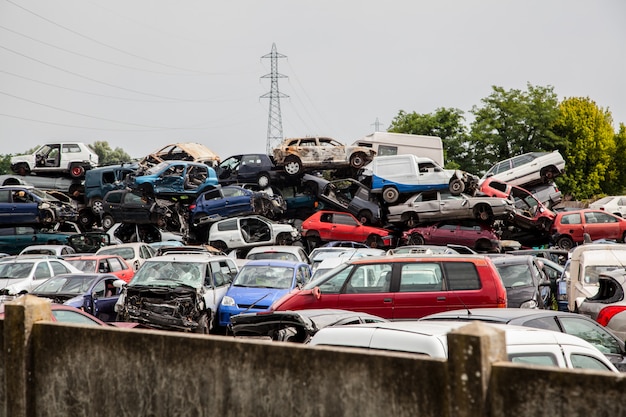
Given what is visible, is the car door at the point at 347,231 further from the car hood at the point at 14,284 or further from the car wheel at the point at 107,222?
the car hood at the point at 14,284

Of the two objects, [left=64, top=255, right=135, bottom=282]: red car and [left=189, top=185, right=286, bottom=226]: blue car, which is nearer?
[left=64, top=255, right=135, bottom=282]: red car

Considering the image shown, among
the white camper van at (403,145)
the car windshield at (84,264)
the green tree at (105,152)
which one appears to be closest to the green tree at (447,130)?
the white camper van at (403,145)

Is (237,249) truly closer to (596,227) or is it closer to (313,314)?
(596,227)

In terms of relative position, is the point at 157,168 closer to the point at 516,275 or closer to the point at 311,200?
the point at 311,200

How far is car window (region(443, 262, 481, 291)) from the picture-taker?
1293 cm

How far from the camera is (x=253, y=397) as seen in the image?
19.8 feet

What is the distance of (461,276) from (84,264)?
40.1ft

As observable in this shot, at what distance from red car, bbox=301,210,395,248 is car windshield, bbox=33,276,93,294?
1618 cm

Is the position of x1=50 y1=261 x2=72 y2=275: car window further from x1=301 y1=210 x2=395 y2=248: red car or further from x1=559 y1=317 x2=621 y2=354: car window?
x1=559 y1=317 x2=621 y2=354: car window

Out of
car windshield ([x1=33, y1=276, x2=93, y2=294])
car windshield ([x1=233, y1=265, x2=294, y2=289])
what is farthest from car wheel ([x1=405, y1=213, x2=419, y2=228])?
car windshield ([x1=33, y1=276, x2=93, y2=294])

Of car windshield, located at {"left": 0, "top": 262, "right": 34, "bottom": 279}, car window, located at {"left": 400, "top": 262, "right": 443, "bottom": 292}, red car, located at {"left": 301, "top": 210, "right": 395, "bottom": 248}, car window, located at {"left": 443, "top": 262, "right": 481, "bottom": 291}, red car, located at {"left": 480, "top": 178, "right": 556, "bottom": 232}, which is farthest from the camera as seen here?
red car, located at {"left": 480, "top": 178, "right": 556, "bottom": 232}

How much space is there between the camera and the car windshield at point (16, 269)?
19.1m

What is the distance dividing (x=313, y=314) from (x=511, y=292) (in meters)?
6.60

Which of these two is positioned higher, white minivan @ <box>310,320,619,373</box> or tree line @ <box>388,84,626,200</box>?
tree line @ <box>388,84,626,200</box>
